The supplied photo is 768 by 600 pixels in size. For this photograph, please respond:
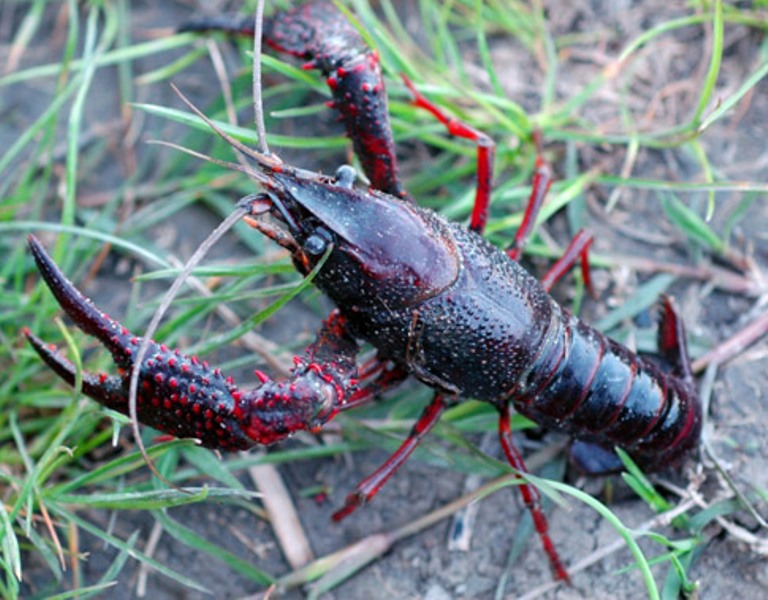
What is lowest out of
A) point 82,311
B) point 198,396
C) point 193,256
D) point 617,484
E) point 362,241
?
point 617,484

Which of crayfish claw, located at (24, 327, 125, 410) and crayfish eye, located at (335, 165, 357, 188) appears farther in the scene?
crayfish eye, located at (335, 165, 357, 188)

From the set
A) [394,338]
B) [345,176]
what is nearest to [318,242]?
[345,176]

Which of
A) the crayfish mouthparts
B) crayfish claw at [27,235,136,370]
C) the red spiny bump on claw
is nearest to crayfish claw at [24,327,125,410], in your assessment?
the crayfish mouthparts

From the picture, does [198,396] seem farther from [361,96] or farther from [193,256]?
[361,96]

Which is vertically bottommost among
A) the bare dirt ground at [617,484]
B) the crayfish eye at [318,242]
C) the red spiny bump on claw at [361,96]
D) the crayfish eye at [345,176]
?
the bare dirt ground at [617,484]

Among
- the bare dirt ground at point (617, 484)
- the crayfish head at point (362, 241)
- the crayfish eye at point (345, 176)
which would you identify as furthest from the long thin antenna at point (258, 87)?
the bare dirt ground at point (617, 484)

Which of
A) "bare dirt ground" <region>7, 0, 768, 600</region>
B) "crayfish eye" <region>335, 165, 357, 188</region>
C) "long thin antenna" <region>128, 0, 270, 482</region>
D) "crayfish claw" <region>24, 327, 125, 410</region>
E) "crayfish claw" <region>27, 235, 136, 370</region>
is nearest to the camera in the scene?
"long thin antenna" <region>128, 0, 270, 482</region>

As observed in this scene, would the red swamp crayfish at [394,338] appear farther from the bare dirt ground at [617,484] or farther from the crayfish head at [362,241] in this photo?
A: the bare dirt ground at [617,484]

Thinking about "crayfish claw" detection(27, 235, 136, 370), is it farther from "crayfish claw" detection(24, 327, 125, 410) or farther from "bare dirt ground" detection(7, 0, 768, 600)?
"bare dirt ground" detection(7, 0, 768, 600)
